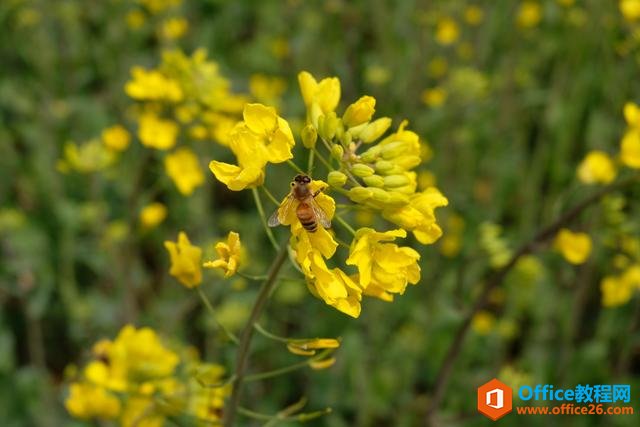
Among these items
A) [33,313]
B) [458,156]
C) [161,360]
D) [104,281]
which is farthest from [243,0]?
[161,360]

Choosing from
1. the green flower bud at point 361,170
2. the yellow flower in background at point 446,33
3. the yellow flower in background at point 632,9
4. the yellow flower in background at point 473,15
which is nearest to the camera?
the green flower bud at point 361,170

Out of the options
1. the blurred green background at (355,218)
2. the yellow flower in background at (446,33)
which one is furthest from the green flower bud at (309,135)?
the yellow flower in background at (446,33)

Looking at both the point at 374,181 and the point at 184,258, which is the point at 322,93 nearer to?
the point at 374,181

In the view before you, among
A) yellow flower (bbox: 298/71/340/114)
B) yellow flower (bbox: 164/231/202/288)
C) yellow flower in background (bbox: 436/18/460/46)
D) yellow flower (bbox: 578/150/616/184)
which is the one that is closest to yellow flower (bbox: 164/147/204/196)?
yellow flower (bbox: 164/231/202/288)

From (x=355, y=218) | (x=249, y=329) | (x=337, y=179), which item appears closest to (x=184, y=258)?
(x=249, y=329)

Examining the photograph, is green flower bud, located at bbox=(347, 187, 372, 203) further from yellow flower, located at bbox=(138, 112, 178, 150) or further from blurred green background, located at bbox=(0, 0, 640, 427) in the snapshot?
yellow flower, located at bbox=(138, 112, 178, 150)

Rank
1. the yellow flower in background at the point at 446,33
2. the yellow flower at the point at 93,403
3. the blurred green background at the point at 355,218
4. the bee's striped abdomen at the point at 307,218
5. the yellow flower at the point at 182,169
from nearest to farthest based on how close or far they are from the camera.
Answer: the bee's striped abdomen at the point at 307,218 < the yellow flower at the point at 93,403 < the yellow flower at the point at 182,169 < the blurred green background at the point at 355,218 < the yellow flower in background at the point at 446,33

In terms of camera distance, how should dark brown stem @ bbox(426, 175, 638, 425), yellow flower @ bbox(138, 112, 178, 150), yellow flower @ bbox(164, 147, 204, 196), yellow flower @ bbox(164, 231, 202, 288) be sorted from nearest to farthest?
yellow flower @ bbox(164, 231, 202, 288)
dark brown stem @ bbox(426, 175, 638, 425)
yellow flower @ bbox(138, 112, 178, 150)
yellow flower @ bbox(164, 147, 204, 196)

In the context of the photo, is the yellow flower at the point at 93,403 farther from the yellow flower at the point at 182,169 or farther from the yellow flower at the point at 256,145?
the yellow flower at the point at 256,145
